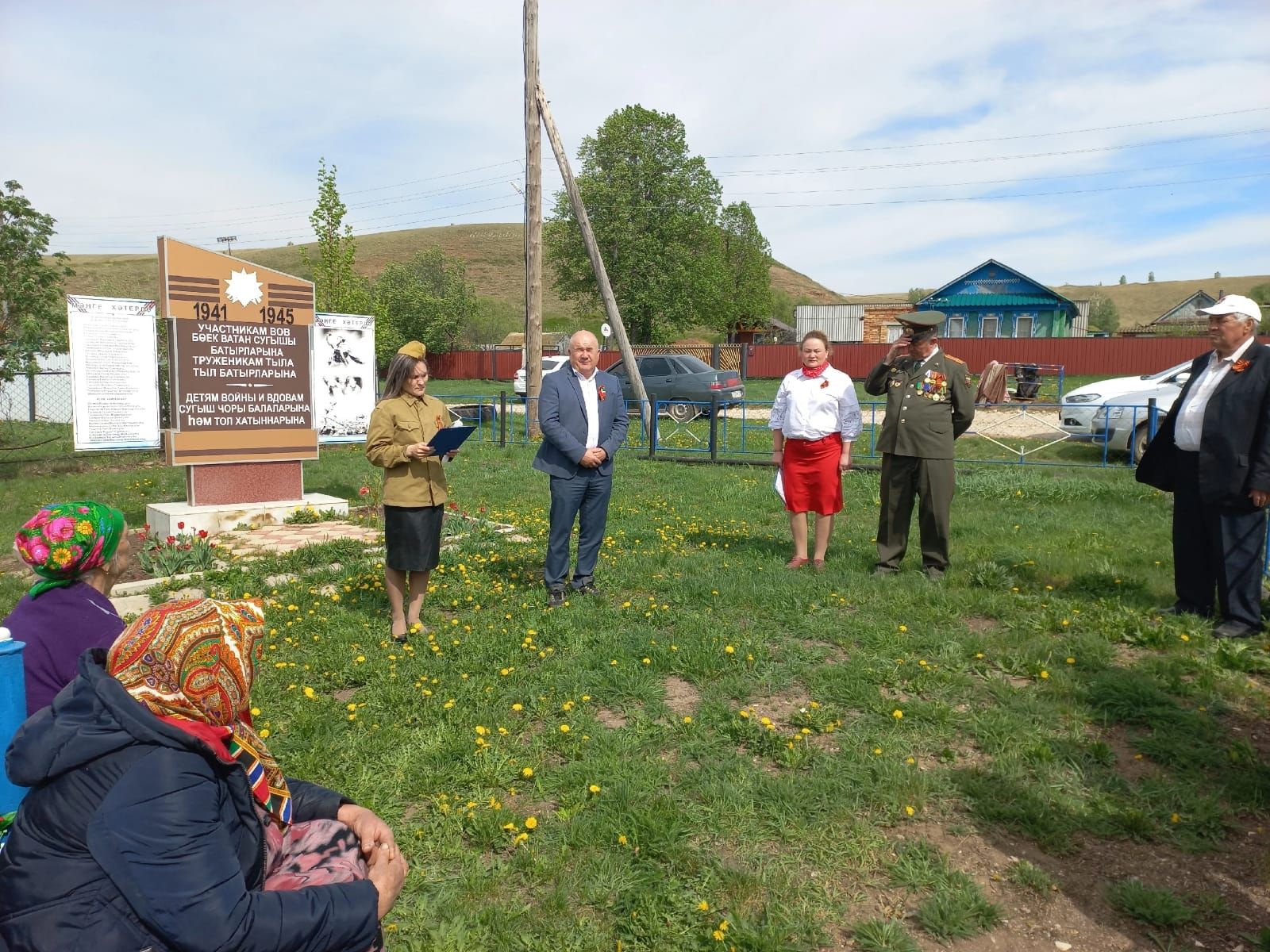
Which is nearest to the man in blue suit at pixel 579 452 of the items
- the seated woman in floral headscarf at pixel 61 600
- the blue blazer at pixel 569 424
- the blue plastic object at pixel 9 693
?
the blue blazer at pixel 569 424

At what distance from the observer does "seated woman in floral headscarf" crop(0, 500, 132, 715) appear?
2748 millimetres

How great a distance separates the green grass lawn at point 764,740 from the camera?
3.08 meters

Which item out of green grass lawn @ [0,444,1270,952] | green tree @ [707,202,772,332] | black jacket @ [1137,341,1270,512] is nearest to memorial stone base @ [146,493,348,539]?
green grass lawn @ [0,444,1270,952]

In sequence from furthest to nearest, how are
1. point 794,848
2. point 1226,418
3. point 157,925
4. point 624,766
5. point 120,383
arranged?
1. point 120,383
2. point 1226,418
3. point 624,766
4. point 794,848
5. point 157,925

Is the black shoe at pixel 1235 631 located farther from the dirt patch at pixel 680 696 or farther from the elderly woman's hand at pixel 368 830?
the elderly woman's hand at pixel 368 830

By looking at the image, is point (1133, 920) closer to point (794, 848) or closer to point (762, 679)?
point (794, 848)

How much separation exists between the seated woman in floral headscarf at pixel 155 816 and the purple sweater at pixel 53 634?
0.98 m

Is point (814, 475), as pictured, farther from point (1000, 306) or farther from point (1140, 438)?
point (1000, 306)

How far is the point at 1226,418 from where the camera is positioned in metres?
5.34

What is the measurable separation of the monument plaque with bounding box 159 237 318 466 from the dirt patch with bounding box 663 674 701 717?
6607mm

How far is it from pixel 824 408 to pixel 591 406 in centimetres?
191

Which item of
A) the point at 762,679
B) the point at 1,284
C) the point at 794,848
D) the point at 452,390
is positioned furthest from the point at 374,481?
the point at 452,390

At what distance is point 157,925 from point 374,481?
35.4 ft

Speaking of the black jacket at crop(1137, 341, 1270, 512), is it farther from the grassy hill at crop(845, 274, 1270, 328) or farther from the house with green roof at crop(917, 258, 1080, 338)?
the grassy hill at crop(845, 274, 1270, 328)
